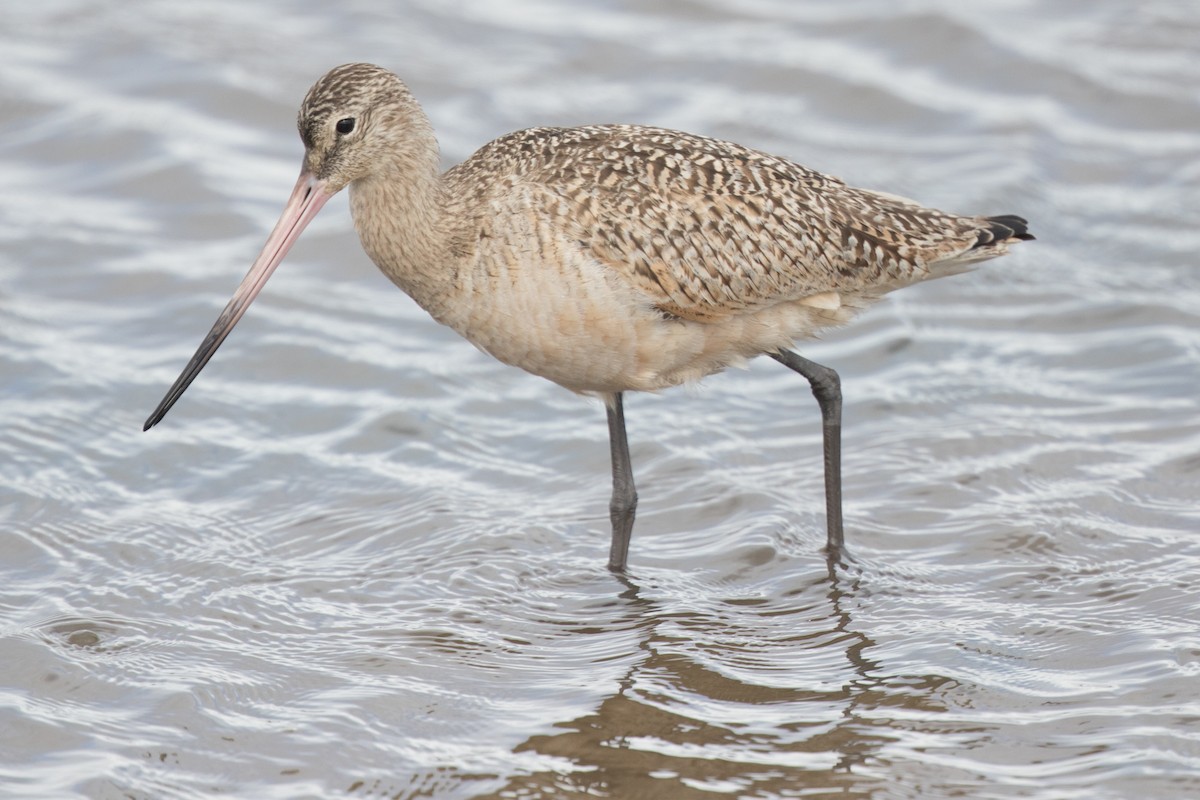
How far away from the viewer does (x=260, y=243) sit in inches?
384

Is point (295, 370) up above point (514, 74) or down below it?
below

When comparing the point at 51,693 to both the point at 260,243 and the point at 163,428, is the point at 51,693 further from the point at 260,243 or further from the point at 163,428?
the point at 260,243

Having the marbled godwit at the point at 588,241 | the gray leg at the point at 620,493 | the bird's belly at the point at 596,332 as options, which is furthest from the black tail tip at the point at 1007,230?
the gray leg at the point at 620,493

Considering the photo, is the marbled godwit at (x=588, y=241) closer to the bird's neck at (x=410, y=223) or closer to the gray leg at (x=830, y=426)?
the bird's neck at (x=410, y=223)

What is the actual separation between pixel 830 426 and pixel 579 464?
134 centimetres

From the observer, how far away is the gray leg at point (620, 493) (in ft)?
22.5

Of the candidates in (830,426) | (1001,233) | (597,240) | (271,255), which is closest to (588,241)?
(597,240)

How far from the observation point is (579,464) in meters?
7.89

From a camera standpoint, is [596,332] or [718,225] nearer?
[596,332]

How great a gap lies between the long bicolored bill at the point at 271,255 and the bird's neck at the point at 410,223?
0.61 feet

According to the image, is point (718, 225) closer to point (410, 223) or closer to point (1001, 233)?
point (410, 223)

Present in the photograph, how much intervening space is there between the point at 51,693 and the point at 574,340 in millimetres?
2163

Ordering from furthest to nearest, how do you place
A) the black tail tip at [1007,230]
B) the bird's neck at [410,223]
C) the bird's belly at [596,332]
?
the black tail tip at [1007,230] < the bird's neck at [410,223] < the bird's belly at [596,332]

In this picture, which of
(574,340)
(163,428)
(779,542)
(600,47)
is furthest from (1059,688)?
(600,47)
